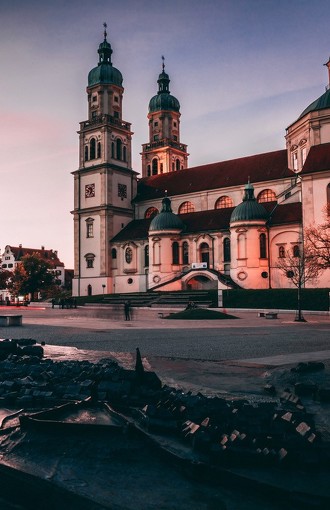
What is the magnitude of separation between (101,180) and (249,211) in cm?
2595

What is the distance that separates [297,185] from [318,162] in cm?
591

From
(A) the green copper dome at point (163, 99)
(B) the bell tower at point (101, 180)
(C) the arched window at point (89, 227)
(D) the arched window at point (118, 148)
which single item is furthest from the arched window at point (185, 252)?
(A) the green copper dome at point (163, 99)

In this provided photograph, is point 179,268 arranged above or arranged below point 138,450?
above

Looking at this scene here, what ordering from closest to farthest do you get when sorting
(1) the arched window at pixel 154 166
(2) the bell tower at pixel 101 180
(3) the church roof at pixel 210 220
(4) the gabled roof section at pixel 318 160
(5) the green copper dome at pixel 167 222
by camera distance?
(4) the gabled roof section at pixel 318 160 → (3) the church roof at pixel 210 220 → (5) the green copper dome at pixel 167 222 → (2) the bell tower at pixel 101 180 → (1) the arched window at pixel 154 166

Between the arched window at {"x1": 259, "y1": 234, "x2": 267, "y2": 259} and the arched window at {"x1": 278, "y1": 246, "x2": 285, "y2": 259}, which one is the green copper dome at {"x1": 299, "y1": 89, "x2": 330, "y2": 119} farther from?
the arched window at {"x1": 278, "y1": 246, "x2": 285, "y2": 259}

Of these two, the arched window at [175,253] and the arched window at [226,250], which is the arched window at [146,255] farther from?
the arched window at [226,250]

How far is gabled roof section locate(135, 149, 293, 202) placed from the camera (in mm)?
65938

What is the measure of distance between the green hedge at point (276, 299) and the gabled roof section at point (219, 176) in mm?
20475

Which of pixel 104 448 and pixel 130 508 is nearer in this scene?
pixel 130 508

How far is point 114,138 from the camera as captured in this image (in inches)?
2985

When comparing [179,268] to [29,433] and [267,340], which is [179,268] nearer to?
[267,340]

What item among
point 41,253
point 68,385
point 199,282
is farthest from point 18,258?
point 68,385

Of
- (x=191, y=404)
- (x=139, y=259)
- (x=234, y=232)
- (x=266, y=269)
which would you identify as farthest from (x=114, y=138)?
(x=191, y=404)

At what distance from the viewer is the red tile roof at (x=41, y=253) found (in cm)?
12206
